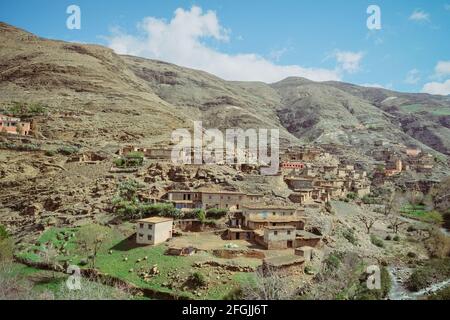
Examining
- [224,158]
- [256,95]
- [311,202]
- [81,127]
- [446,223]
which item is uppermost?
[256,95]

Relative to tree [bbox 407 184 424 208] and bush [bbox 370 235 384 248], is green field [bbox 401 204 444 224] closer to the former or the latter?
tree [bbox 407 184 424 208]

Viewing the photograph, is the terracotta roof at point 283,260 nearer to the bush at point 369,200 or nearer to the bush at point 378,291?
the bush at point 378,291

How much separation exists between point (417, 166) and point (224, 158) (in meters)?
56.1

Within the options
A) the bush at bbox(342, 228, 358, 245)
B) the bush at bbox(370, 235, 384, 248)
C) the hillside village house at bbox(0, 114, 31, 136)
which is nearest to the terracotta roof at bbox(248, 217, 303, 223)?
the bush at bbox(342, 228, 358, 245)

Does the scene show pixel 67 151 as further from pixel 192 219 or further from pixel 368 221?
pixel 368 221

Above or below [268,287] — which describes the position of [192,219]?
above

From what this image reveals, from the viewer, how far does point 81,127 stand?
2095 inches

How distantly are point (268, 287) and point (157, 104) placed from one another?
5697cm

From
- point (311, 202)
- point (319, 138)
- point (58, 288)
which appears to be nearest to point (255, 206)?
point (311, 202)

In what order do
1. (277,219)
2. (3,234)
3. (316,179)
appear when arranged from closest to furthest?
(3,234) < (277,219) < (316,179)

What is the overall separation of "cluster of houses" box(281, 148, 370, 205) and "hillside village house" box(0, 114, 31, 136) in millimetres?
32979

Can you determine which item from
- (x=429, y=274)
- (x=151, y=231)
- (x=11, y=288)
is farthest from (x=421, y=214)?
(x=11, y=288)

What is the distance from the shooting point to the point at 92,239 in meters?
27.1
